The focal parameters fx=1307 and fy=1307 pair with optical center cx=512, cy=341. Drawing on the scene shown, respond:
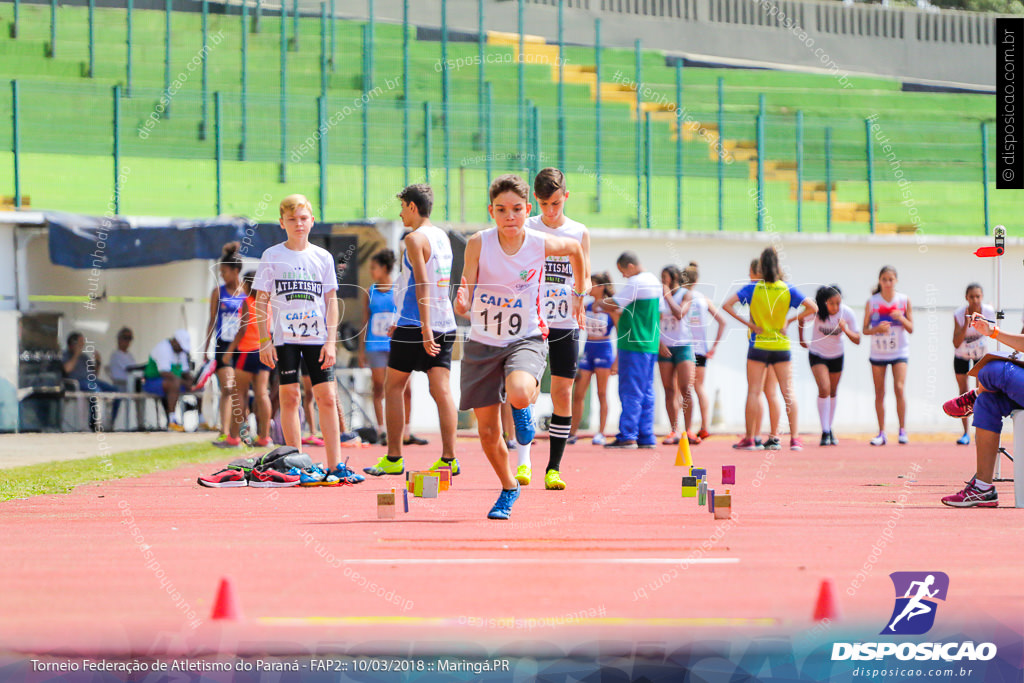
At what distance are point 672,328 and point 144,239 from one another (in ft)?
22.2

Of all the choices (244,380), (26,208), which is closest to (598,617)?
(244,380)

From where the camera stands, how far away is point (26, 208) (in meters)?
18.6

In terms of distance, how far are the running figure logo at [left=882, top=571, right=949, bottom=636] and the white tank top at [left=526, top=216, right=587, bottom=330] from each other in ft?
15.2

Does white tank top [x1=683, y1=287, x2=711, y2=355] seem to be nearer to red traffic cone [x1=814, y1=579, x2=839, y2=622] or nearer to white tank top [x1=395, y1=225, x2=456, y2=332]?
white tank top [x1=395, y1=225, x2=456, y2=332]

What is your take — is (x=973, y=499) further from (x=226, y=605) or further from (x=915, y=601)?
(x=226, y=605)

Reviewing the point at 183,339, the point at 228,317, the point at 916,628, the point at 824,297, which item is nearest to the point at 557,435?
the point at 916,628

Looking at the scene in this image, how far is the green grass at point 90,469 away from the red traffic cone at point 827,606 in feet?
19.4

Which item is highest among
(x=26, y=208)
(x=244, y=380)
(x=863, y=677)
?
(x=26, y=208)

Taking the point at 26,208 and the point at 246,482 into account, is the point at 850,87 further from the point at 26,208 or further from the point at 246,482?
the point at 246,482

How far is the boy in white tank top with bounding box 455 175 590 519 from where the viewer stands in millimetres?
7281

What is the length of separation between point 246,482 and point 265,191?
1197cm

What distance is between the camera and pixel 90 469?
1087 centimetres

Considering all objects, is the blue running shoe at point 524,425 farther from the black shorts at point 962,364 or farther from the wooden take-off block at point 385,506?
the black shorts at point 962,364

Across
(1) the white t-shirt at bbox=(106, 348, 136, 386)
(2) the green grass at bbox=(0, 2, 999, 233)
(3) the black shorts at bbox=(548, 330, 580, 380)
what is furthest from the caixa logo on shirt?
(2) the green grass at bbox=(0, 2, 999, 233)
